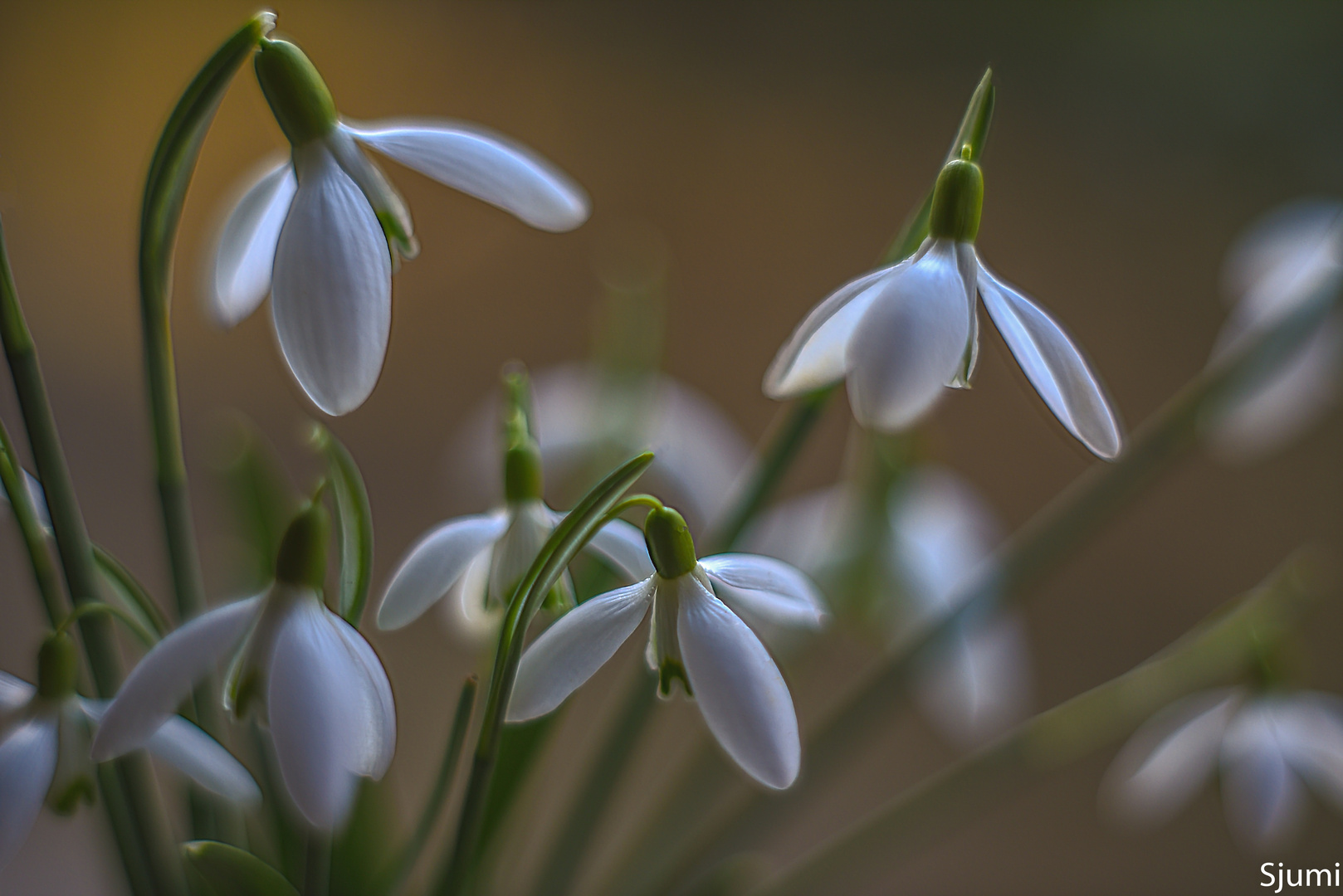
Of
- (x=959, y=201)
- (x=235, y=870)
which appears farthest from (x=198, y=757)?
(x=959, y=201)

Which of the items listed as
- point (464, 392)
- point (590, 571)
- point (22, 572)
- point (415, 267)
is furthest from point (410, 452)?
point (590, 571)

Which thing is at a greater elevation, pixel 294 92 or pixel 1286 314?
pixel 1286 314

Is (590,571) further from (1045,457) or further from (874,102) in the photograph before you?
(874,102)

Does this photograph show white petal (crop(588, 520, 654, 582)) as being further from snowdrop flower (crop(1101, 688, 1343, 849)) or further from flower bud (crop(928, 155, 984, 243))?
snowdrop flower (crop(1101, 688, 1343, 849))

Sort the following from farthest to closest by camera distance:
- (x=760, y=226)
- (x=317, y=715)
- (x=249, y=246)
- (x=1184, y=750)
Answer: (x=760, y=226), (x=1184, y=750), (x=249, y=246), (x=317, y=715)

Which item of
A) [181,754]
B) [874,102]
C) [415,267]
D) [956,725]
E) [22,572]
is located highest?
[874,102]

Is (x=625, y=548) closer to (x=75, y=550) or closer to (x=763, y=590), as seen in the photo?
(x=763, y=590)

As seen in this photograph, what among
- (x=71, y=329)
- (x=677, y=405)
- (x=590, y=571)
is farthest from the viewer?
(x=71, y=329)
